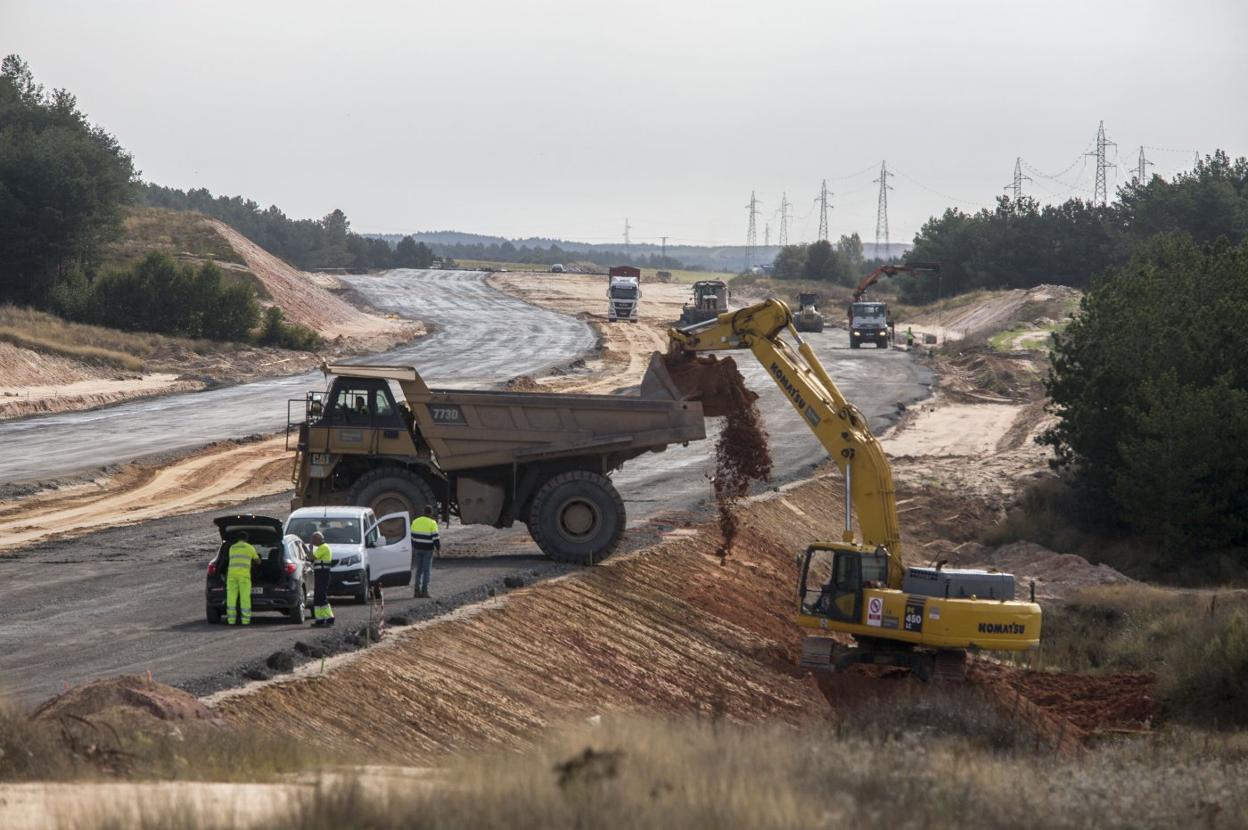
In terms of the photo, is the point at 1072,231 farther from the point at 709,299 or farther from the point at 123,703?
the point at 123,703

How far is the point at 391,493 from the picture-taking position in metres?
26.8

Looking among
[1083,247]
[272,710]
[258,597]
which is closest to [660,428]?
[258,597]

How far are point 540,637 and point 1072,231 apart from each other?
357 ft

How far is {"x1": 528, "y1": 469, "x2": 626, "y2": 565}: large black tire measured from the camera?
26969mm

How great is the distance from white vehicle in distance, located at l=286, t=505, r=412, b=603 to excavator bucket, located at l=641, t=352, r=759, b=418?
5.11 metres

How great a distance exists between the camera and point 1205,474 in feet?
120

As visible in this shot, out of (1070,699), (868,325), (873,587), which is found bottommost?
(1070,699)

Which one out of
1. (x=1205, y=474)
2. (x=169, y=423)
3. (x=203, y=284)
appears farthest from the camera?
(x=203, y=284)

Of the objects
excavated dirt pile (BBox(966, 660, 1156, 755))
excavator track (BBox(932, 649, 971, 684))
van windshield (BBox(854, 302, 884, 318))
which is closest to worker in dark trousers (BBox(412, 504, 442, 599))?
excavator track (BBox(932, 649, 971, 684))

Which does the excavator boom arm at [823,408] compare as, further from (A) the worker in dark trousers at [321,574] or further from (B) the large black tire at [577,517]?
(A) the worker in dark trousers at [321,574]

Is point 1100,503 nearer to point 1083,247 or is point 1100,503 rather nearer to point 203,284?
point 203,284

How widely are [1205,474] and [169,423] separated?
3347 centimetres

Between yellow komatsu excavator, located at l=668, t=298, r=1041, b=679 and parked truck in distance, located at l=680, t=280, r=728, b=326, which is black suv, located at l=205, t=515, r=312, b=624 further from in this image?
parked truck in distance, located at l=680, t=280, r=728, b=326

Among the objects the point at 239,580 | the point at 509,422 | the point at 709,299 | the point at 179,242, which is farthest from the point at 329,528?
the point at 179,242
